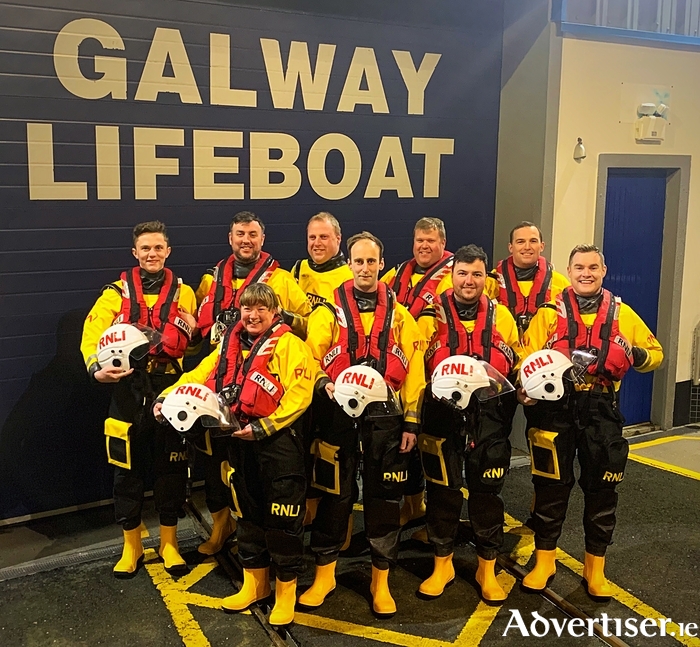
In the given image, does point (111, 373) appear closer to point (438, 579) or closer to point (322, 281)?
point (322, 281)

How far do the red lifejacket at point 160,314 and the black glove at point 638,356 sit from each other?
8.43 feet

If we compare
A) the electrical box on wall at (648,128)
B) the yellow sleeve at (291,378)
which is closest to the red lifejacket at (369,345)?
the yellow sleeve at (291,378)

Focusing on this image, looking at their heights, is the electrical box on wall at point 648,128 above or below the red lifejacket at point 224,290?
above

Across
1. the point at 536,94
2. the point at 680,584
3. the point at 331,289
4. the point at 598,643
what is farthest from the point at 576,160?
the point at 598,643

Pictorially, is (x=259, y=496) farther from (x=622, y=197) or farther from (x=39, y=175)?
(x=622, y=197)

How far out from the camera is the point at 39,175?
5.01 meters

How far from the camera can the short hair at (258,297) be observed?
12.7ft

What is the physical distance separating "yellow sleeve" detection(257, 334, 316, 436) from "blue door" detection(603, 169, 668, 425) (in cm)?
413

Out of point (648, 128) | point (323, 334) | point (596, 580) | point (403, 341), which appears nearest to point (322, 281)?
point (323, 334)

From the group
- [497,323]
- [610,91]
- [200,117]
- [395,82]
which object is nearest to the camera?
[497,323]

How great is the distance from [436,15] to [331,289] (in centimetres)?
283

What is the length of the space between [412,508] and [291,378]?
1878 millimetres

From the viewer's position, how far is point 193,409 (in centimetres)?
373

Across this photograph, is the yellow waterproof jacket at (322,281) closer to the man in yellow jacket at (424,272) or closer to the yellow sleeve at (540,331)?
Result: the man in yellow jacket at (424,272)
